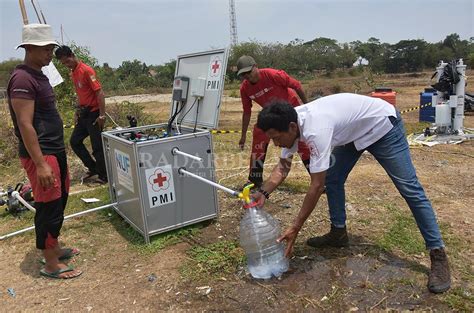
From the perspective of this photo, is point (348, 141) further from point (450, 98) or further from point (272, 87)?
point (450, 98)

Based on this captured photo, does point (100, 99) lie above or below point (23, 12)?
below

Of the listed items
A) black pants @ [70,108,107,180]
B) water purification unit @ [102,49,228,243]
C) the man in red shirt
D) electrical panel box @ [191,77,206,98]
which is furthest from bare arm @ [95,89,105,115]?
electrical panel box @ [191,77,206,98]

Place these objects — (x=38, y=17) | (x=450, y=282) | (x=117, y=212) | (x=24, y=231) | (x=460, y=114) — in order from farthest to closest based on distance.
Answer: (x=460, y=114), (x=38, y=17), (x=117, y=212), (x=24, y=231), (x=450, y=282)

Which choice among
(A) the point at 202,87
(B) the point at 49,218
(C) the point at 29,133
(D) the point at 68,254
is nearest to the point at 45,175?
(C) the point at 29,133

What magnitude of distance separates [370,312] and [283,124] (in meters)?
1.44

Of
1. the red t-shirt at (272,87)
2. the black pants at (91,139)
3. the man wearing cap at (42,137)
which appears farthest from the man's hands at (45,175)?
the black pants at (91,139)

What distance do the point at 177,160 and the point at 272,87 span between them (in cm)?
166

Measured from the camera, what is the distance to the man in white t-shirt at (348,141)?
264cm

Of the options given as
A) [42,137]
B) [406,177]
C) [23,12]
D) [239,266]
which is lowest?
[239,266]

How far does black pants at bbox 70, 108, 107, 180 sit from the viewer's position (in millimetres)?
5738

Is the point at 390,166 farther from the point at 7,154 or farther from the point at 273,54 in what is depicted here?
the point at 273,54

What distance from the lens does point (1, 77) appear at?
26562 mm

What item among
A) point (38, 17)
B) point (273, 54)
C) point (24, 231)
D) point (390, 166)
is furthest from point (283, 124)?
point (273, 54)

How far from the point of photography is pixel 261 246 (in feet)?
11.0
